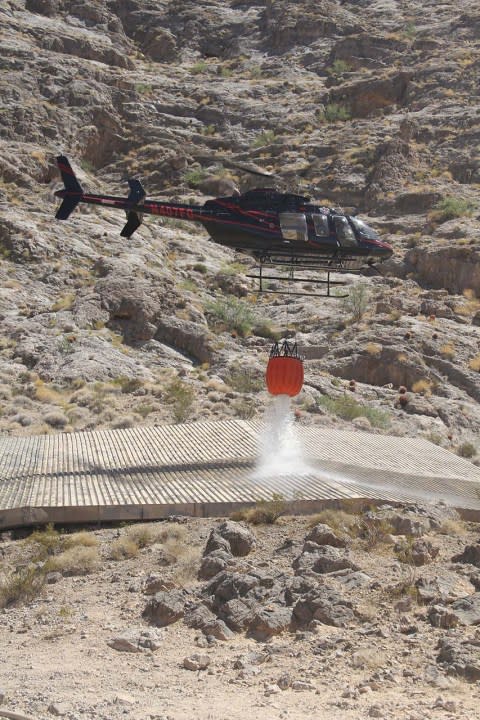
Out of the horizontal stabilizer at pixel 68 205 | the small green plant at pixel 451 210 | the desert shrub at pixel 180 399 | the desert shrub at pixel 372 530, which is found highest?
the small green plant at pixel 451 210

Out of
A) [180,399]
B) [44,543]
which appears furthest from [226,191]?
[44,543]

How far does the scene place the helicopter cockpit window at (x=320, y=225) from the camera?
17.9 meters

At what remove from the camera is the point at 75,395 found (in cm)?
2405

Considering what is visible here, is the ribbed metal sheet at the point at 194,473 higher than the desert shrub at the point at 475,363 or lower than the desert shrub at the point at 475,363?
lower

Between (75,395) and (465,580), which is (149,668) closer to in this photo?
(465,580)

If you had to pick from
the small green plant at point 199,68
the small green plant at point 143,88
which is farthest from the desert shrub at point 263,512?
the small green plant at point 199,68

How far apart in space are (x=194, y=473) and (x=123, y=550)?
14.0 ft

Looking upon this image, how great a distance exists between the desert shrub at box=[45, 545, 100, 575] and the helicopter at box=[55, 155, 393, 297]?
28.2 feet

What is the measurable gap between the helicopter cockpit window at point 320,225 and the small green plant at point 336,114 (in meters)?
39.9

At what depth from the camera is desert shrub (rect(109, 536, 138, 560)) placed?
436 inches

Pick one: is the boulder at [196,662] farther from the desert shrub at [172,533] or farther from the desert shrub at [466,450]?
the desert shrub at [466,450]

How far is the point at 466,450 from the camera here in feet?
80.9

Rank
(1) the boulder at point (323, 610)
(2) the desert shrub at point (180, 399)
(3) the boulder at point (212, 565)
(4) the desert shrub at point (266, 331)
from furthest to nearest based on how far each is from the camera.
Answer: (4) the desert shrub at point (266, 331) → (2) the desert shrub at point (180, 399) → (3) the boulder at point (212, 565) → (1) the boulder at point (323, 610)

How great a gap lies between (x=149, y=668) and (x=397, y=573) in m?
3.94
